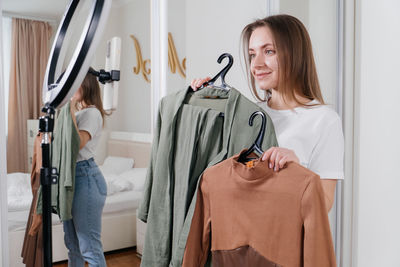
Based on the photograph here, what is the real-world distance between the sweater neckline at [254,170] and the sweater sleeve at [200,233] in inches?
4.9

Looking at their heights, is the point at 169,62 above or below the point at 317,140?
above

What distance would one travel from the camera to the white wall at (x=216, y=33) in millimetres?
1535

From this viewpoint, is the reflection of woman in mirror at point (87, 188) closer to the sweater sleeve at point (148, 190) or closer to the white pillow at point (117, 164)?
the white pillow at point (117, 164)

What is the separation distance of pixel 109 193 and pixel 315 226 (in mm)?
714

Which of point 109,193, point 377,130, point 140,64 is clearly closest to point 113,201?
point 109,193

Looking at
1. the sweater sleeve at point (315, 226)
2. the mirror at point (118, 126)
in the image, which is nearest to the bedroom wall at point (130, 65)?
the mirror at point (118, 126)

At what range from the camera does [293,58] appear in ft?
4.24

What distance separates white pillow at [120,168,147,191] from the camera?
54.4 inches

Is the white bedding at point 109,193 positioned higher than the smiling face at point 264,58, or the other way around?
the smiling face at point 264,58

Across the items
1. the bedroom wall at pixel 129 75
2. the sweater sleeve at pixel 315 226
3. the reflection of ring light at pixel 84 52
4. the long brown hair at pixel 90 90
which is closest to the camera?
the reflection of ring light at pixel 84 52

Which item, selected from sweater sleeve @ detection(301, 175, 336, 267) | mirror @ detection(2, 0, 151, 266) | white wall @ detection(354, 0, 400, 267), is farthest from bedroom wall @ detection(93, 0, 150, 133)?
white wall @ detection(354, 0, 400, 267)

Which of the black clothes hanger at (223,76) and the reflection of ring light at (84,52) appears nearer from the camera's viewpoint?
the reflection of ring light at (84,52)

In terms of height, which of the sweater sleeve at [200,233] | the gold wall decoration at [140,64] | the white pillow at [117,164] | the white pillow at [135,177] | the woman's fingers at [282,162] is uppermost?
the gold wall decoration at [140,64]

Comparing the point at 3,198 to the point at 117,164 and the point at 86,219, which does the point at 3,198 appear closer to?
the point at 86,219
